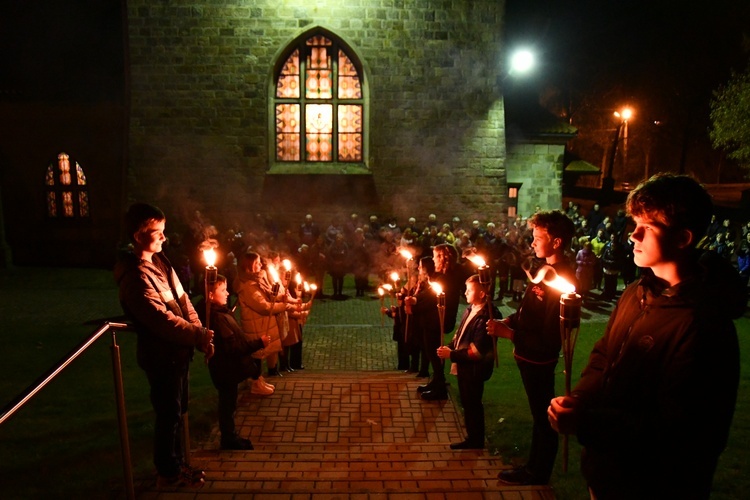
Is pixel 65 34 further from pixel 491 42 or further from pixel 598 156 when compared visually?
pixel 598 156

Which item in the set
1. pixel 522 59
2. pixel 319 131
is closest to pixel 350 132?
pixel 319 131

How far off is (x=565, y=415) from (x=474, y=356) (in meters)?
2.25

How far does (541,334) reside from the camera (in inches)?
164

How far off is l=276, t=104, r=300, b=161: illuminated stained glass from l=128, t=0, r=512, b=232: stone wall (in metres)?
0.54

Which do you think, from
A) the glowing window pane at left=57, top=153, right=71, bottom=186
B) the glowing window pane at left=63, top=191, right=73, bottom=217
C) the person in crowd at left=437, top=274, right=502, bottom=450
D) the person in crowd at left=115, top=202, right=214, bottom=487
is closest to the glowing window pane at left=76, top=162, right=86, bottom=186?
the glowing window pane at left=57, top=153, right=71, bottom=186

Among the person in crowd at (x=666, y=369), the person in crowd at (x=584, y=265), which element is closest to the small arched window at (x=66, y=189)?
the person in crowd at (x=584, y=265)

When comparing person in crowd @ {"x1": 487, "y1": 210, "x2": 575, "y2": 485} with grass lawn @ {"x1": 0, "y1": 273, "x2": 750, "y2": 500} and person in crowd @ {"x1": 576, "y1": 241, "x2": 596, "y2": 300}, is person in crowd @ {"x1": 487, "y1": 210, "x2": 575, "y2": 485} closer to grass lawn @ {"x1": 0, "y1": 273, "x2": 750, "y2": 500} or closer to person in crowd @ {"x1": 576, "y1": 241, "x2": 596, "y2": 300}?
grass lawn @ {"x1": 0, "y1": 273, "x2": 750, "y2": 500}

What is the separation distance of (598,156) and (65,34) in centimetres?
3951

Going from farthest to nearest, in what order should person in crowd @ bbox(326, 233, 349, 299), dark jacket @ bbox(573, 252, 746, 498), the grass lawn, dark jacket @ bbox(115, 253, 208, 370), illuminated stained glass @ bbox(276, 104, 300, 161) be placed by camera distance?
illuminated stained glass @ bbox(276, 104, 300, 161)
person in crowd @ bbox(326, 233, 349, 299)
the grass lawn
dark jacket @ bbox(115, 253, 208, 370)
dark jacket @ bbox(573, 252, 746, 498)

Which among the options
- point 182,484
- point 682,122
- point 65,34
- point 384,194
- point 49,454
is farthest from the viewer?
point 682,122

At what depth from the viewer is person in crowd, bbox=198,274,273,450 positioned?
504cm

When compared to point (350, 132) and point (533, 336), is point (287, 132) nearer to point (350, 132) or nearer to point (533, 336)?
point (350, 132)

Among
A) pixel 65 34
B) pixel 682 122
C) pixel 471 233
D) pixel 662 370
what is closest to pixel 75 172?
pixel 65 34

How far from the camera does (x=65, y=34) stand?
19.9 metres
